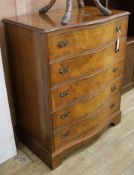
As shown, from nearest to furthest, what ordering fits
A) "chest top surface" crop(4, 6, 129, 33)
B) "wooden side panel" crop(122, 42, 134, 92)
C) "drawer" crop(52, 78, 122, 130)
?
"chest top surface" crop(4, 6, 129, 33)
"drawer" crop(52, 78, 122, 130)
"wooden side panel" crop(122, 42, 134, 92)

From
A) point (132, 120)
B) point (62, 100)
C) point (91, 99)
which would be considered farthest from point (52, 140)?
point (132, 120)

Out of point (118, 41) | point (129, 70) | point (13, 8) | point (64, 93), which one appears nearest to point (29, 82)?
point (64, 93)

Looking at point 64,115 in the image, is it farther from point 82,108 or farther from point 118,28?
point 118,28

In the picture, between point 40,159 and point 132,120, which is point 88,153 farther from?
point 132,120

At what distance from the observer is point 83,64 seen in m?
1.56

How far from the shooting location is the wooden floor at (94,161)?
1.70 meters

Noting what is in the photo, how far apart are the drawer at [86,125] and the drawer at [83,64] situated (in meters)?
0.39

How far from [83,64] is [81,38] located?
0.18 meters

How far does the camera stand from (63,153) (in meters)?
1.73

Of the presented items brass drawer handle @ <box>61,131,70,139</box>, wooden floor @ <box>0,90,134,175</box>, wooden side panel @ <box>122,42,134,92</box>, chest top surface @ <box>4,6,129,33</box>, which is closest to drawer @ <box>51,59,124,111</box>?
brass drawer handle @ <box>61,131,70,139</box>

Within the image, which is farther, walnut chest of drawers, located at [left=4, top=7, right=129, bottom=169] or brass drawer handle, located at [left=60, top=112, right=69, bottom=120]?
brass drawer handle, located at [left=60, top=112, right=69, bottom=120]

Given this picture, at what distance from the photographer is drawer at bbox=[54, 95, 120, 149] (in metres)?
1.67

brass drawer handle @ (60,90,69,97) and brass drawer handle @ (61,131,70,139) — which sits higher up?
brass drawer handle @ (60,90,69,97)

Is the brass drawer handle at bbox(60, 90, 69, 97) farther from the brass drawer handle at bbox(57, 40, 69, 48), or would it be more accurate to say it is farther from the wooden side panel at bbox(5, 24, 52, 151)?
the brass drawer handle at bbox(57, 40, 69, 48)
